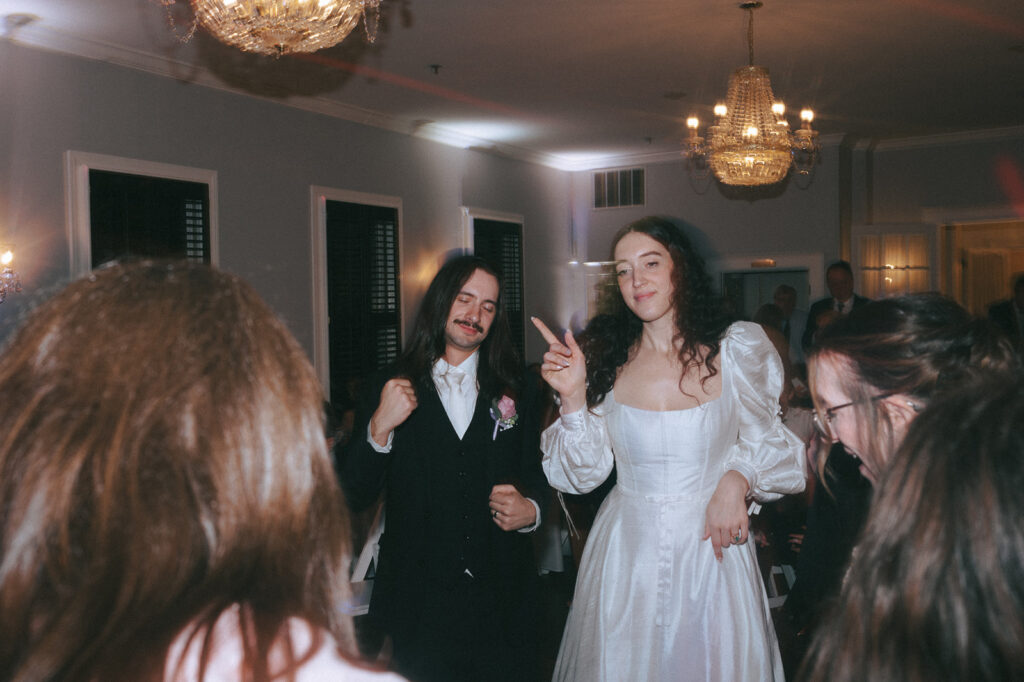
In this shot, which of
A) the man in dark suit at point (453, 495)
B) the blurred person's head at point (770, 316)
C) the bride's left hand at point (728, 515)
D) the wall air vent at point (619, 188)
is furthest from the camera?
the wall air vent at point (619, 188)

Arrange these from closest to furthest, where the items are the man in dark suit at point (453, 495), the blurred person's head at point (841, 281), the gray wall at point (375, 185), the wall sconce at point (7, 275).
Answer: the man in dark suit at point (453, 495), the wall sconce at point (7, 275), the gray wall at point (375, 185), the blurred person's head at point (841, 281)

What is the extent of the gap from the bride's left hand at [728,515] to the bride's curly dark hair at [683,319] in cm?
29

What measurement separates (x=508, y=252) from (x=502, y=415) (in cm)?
709

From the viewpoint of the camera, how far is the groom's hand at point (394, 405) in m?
2.09

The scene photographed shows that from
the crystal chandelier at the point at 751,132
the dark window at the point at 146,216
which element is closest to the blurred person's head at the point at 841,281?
the crystal chandelier at the point at 751,132

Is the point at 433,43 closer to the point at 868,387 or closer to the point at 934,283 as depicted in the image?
the point at 868,387

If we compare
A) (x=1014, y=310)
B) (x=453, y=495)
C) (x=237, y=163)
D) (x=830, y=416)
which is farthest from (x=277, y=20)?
(x=1014, y=310)

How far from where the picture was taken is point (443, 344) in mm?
2443

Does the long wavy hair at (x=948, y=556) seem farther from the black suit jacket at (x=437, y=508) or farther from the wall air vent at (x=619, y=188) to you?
the wall air vent at (x=619, y=188)

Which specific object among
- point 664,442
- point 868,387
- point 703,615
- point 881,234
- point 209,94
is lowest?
point 703,615

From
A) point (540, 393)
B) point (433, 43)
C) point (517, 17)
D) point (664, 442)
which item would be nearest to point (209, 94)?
point (433, 43)

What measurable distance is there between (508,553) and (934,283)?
794 centimetres

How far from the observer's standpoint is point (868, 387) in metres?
1.29

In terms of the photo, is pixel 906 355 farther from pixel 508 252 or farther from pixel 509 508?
pixel 508 252
